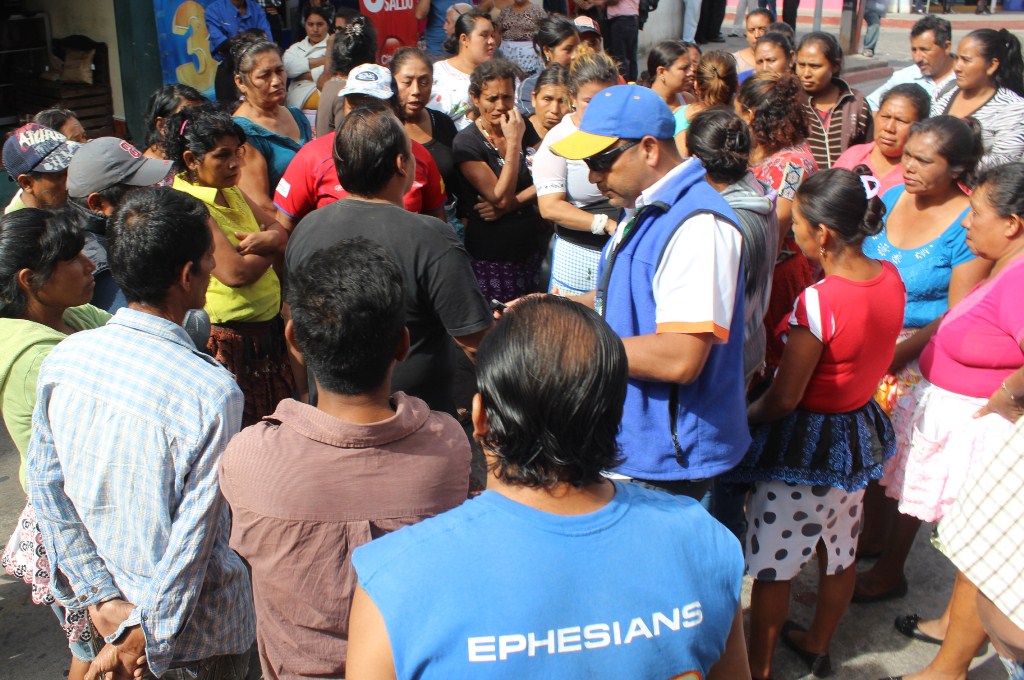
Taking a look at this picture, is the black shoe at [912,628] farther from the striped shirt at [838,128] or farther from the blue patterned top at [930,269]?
the striped shirt at [838,128]

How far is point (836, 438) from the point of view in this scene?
9.82ft

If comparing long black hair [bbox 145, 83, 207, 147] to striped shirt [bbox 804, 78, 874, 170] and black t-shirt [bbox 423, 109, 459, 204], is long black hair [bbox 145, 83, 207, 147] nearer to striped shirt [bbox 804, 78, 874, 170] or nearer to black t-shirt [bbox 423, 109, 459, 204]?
black t-shirt [bbox 423, 109, 459, 204]

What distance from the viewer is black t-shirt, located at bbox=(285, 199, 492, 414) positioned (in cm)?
281

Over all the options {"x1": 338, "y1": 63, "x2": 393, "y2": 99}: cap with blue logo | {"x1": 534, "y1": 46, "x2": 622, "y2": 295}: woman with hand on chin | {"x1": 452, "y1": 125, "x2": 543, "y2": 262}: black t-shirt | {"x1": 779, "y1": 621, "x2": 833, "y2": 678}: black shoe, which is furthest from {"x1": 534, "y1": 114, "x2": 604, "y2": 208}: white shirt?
{"x1": 779, "y1": 621, "x2": 833, "y2": 678}: black shoe

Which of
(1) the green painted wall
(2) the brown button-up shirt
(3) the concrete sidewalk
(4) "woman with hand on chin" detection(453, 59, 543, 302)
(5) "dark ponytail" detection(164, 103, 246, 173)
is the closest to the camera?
(2) the brown button-up shirt

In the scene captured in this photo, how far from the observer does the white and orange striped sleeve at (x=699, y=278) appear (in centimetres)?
245

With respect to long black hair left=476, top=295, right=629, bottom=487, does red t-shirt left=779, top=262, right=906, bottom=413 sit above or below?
below

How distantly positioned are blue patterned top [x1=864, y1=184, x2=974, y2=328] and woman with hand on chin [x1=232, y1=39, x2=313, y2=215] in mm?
2811

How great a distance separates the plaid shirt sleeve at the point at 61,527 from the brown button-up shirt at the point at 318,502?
572 millimetres

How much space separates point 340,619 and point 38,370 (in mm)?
1164

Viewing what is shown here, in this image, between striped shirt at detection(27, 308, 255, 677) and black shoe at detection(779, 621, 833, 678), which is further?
black shoe at detection(779, 621, 833, 678)

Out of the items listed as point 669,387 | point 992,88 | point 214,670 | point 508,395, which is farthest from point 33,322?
point 992,88

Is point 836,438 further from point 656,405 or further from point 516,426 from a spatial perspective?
point 516,426

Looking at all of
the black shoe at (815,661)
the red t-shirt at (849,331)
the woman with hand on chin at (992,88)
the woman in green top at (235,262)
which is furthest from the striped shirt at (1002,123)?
the woman in green top at (235,262)
